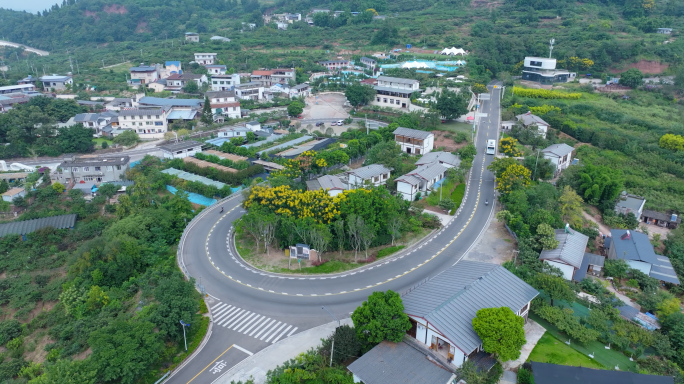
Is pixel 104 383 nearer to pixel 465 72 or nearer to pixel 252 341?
pixel 252 341

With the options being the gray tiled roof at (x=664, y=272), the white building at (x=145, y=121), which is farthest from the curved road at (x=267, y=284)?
the white building at (x=145, y=121)

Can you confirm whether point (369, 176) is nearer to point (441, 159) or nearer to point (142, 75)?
point (441, 159)

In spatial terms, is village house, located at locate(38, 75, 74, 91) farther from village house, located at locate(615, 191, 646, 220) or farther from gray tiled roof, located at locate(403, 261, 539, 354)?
village house, located at locate(615, 191, 646, 220)

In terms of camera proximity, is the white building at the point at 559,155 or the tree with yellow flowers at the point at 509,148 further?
the tree with yellow flowers at the point at 509,148

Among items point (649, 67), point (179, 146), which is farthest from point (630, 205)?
point (649, 67)

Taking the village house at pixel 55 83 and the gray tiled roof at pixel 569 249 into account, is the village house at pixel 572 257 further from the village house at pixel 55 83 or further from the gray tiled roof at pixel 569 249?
the village house at pixel 55 83
